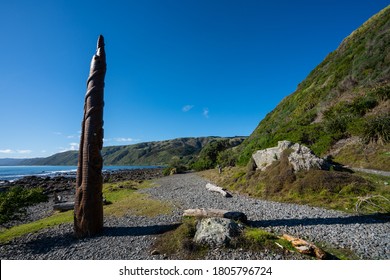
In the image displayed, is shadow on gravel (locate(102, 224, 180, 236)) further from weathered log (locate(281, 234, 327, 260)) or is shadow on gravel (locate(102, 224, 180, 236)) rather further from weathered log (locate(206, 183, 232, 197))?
weathered log (locate(206, 183, 232, 197))

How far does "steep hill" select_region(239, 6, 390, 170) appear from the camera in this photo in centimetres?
1767

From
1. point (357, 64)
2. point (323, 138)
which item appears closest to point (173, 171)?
point (323, 138)

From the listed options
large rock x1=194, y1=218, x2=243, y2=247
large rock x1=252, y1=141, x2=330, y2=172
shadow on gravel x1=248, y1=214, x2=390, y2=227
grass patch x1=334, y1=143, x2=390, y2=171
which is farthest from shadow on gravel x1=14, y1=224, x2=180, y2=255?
grass patch x1=334, y1=143, x2=390, y2=171

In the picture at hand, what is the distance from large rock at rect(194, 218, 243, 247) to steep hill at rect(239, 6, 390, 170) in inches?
576

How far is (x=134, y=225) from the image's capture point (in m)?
10.1

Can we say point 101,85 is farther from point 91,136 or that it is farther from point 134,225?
point 134,225

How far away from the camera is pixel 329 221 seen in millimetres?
8969

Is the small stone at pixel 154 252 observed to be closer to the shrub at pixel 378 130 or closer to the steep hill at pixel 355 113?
the steep hill at pixel 355 113

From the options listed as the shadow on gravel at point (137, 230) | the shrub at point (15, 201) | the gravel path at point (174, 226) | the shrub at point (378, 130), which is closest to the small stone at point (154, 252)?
the gravel path at point (174, 226)

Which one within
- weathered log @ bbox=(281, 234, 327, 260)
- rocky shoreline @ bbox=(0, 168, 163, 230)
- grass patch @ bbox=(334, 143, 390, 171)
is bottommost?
rocky shoreline @ bbox=(0, 168, 163, 230)

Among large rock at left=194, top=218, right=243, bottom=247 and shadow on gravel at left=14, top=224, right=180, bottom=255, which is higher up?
large rock at left=194, top=218, right=243, bottom=247

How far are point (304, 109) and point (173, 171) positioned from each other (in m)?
30.6

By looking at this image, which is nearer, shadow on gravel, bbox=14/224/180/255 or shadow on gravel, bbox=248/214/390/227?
shadow on gravel, bbox=14/224/180/255

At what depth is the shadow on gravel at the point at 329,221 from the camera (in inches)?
343
